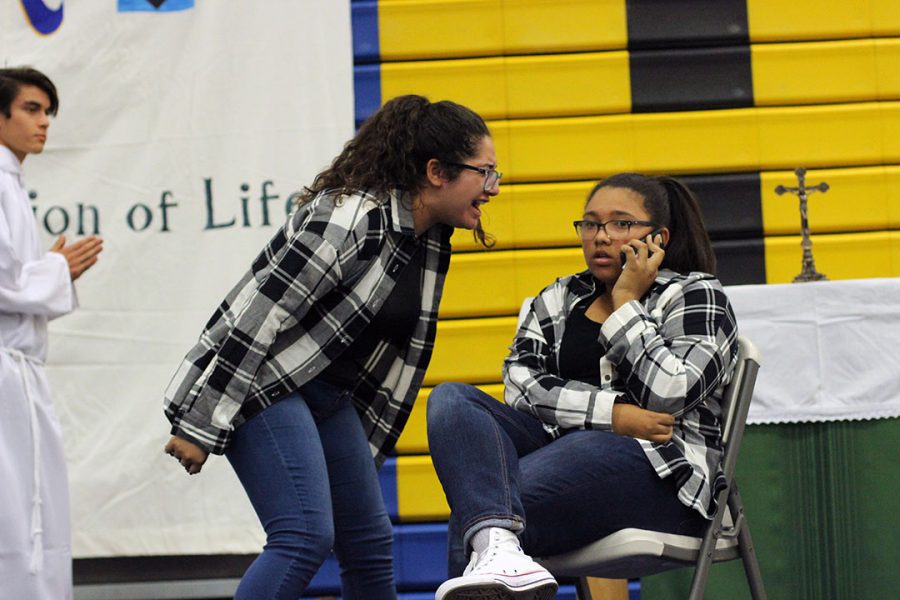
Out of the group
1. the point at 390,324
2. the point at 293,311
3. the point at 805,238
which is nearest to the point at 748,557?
the point at 390,324

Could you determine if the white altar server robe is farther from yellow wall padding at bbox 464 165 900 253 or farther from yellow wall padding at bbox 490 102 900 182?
yellow wall padding at bbox 490 102 900 182

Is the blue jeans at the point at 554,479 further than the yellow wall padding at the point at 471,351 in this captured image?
No

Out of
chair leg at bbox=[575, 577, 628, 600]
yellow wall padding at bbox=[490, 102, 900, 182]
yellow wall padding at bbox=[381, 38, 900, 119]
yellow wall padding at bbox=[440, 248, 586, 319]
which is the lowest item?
chair leg at bbox=[575, 577, 628, 600]

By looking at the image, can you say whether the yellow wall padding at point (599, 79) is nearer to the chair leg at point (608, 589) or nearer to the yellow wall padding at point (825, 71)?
the yellow wall padding at point (825, 71)

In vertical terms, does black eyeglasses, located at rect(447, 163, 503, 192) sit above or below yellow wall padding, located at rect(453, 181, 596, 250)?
below

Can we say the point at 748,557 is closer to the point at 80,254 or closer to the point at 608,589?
the point at 608,589

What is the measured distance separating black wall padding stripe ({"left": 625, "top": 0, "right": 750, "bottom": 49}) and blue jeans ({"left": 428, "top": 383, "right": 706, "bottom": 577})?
2.63 m

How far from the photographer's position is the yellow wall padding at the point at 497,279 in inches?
185

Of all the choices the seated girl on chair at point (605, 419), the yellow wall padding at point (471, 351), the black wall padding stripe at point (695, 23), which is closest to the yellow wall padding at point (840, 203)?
the black wall padding stripe at point (695, 23)

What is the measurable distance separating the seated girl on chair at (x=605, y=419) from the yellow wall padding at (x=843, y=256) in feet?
6.71

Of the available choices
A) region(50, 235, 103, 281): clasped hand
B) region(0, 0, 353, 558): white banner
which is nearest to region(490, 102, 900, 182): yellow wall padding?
region(0, 0, 353, 558): white banner

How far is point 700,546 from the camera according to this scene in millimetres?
2572

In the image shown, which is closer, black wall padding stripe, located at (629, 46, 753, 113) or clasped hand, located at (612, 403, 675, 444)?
clasped hand, located at (612, 403, 675, 444)

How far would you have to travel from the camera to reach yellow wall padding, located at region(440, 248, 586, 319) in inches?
185
